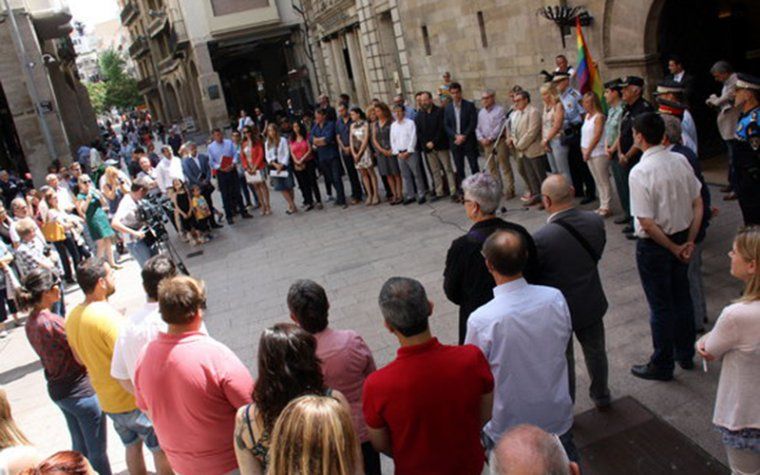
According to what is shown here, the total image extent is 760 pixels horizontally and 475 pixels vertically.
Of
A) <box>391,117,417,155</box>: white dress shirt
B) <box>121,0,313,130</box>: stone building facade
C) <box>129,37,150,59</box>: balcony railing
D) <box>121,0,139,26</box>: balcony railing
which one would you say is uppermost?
<box>121,0,139,26</box>: balcony railing

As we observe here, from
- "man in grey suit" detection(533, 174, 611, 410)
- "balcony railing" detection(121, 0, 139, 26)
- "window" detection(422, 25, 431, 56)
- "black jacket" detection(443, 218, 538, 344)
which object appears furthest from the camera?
"balcony railing" detection(121, 0, 139, 26)

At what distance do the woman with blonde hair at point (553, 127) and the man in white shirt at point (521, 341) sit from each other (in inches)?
238

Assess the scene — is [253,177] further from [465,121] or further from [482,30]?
[482,30]

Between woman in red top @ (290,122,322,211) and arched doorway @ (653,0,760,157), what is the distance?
647 centimetres

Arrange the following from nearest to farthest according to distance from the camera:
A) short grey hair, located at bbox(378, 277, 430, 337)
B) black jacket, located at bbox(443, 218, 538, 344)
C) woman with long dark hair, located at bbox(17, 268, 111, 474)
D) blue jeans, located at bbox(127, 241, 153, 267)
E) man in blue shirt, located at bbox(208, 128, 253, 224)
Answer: short grey hair, located at bbox(378, 277, 430, 337) → black jacket, located at bbox(443, 218, 538, 344) → woman with long dark hair, located at bbox(17, 268, 111, 474) → blue jeans, located at bbox(127, 241, 153, 267) → man in blue shirt, located at bbox(208, 128, 253, 224)

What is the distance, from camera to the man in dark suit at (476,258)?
3.93 m

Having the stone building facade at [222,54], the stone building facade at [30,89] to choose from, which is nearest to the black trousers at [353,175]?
the stone building facade at [30,89]

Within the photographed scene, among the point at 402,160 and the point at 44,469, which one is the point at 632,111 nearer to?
the point at 402,160

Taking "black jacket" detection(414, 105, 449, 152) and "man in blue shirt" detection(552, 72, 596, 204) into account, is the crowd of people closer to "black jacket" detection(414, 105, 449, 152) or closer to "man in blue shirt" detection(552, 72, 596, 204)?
"man in blue shirt" detection(552, 72, 596, 204)

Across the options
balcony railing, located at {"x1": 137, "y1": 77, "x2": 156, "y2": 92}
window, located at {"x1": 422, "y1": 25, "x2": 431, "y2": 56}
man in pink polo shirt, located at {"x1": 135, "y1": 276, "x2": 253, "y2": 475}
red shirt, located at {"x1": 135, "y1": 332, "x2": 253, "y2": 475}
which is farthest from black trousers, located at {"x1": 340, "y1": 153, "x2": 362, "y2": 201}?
balcony railing, located at {"x1": 137, "y1": 77, "x2": 156, "y2": 92}

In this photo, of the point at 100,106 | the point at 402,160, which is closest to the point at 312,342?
the point at 402,160

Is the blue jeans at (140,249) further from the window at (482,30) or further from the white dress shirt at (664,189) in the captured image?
the window at (482,30)

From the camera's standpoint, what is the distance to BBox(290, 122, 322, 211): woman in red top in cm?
1281

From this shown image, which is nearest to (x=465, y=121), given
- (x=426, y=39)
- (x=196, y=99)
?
(x=426, y=39)
